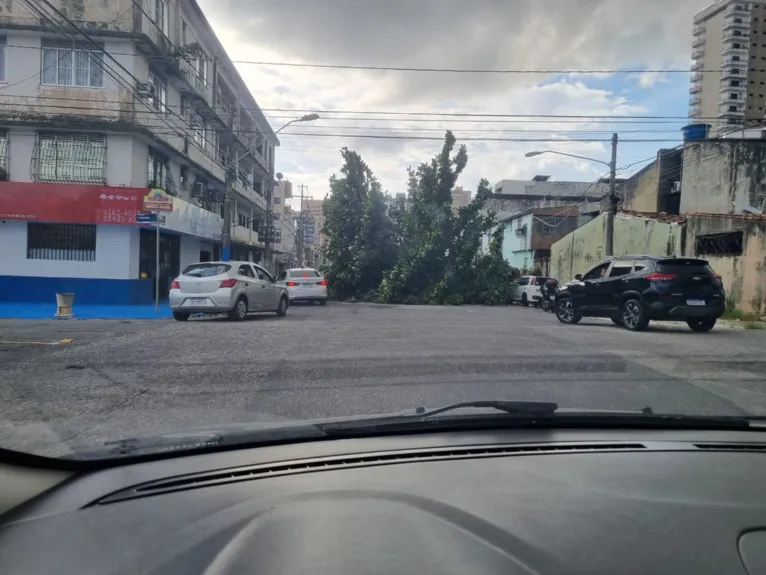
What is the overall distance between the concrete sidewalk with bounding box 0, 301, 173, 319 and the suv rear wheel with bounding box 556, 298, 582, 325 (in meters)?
11.1

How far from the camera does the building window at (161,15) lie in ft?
73.1

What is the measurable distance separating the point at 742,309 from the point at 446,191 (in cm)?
1558

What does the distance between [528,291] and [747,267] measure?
10322mm

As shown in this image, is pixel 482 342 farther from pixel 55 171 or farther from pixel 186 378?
pixel 55 171

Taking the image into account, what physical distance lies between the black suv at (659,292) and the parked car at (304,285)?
1287 centimetres

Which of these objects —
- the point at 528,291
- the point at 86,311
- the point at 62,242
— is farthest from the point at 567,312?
the point at 62,242

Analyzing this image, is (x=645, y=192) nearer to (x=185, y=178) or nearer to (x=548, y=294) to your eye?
(x=548, y=294)

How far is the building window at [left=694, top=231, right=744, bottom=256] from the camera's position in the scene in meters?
20.4

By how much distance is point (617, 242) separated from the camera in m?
28.7

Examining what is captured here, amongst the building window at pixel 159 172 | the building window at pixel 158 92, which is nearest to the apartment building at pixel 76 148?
the building window at pixel 158 92

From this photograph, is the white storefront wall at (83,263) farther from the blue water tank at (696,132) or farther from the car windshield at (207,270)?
the blue water tank at (696,132)

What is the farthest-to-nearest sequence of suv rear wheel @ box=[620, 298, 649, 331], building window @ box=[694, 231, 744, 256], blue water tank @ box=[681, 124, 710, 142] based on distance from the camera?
blue water tank @ box=[681, 124, 710, 142] → building window @ box=[694, 231, 744, 256] → suv rear wheel @ box=[620, 298, 649, 331]

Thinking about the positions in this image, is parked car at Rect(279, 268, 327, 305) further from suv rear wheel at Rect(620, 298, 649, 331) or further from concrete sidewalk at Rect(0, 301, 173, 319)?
suv rear wheel at Rect(620, 298, 649, 331)


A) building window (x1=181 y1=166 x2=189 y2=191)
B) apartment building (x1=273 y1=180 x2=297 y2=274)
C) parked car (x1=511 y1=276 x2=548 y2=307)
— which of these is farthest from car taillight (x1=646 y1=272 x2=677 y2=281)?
apartment building (x1=273 y1=180 x2=297 y2=274)
